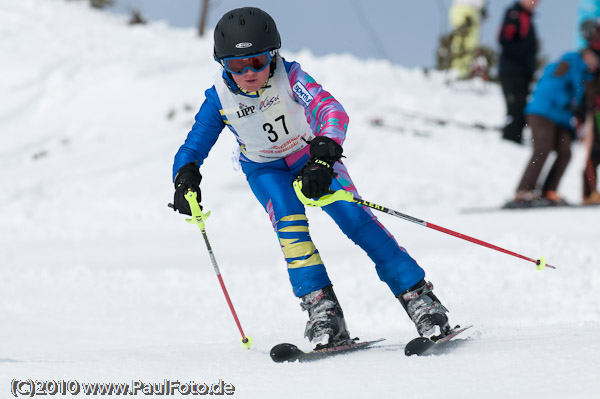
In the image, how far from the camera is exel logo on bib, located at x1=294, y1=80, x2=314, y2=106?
3.28 metres

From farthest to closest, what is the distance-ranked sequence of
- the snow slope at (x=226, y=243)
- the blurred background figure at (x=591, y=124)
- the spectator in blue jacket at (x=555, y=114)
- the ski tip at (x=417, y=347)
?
1. the blurred background figure at (x=591, y=124)
2. the spectator in blue jacket at (x=555, y=114)
3. the ski tip at (x=417, y=347)
4. the snow slope at (x=226, y=243)

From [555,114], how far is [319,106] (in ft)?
18.7

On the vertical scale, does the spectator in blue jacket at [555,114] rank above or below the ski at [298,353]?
above

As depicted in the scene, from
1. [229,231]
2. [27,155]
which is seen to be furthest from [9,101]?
[229,231]

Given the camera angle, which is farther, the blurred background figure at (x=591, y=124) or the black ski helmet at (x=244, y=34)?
the blurred background figure at (x=591, y=124)

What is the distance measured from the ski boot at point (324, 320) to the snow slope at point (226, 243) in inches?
10.3

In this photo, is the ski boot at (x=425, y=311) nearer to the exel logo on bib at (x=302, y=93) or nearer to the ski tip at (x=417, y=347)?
the ski tip at (x=417, y=347)

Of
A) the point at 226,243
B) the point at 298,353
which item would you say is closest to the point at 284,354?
Answer: the point at 298,353

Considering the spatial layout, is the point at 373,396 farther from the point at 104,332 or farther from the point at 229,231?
the point at 229,231

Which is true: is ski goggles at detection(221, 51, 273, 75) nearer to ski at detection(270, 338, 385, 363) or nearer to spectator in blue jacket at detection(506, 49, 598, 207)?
ski at detection(270, 338, 385, 363)

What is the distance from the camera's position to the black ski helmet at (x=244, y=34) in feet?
10.2

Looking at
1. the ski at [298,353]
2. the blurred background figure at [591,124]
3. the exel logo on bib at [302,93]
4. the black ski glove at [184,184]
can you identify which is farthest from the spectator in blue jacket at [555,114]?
the black ski glove at [184,184]

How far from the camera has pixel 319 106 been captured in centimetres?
323

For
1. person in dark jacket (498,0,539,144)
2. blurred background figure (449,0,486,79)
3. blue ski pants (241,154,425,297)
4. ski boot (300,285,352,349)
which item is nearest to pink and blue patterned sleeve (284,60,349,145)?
blue ski pants (241,154,425,297)
